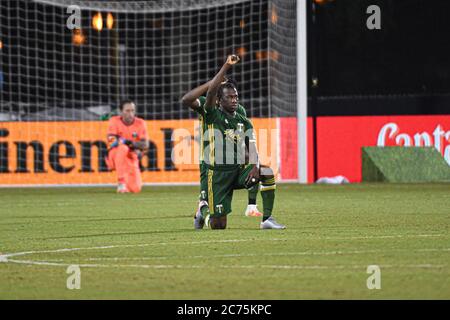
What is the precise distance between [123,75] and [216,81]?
16.3m

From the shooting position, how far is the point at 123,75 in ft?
90.9

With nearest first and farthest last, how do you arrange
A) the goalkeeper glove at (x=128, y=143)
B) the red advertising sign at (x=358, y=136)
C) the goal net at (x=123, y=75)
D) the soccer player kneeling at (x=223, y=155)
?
the soccer player kneeling at (x=223, y=155) → the goalkeeper glove at (x=128, y=143) → the goal net at (x=123, y=75) → the red advertising sign at (x=358, y=136)

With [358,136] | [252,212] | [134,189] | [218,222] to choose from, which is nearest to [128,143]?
[134,189]

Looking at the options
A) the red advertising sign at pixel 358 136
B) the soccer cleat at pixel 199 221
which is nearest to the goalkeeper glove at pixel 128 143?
the red advertising sign at pixel 358 136

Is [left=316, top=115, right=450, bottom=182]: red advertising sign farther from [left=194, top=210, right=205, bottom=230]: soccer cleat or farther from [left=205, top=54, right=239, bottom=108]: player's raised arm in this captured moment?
[left=205, top=54, right=239, bottom=108]: player's raised arm

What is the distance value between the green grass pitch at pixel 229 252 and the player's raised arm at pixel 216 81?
1380 millimetres

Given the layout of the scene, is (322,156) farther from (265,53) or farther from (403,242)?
(403,242)

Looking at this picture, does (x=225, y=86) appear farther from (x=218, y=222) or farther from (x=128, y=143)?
(x=128, y=143)

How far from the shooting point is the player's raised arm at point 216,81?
11.0m

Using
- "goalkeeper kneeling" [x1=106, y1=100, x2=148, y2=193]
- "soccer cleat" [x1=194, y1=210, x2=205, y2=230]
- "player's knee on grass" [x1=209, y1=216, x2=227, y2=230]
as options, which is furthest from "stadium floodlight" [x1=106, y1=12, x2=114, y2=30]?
"player's knee on grass" [x1=209, y1=216, x2=227, y2=230]

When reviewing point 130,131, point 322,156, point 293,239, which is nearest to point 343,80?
point 322,156

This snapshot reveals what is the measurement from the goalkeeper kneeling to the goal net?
1.80 m

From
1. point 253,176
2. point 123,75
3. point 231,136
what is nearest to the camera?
point 253,176

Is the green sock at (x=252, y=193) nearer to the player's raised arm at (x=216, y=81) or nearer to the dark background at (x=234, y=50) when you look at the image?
the player's raised arm at (x=216, y=81)
